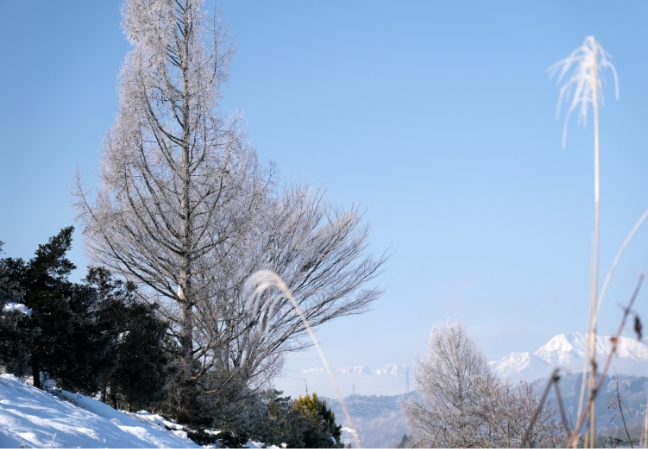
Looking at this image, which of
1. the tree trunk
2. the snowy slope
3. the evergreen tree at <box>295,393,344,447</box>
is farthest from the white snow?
the evergreen tree at <box>295,393,344,447</box>

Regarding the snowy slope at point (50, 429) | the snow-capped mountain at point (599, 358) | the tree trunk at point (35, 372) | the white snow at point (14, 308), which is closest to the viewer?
the snow-capped mountain at point (599, 358)

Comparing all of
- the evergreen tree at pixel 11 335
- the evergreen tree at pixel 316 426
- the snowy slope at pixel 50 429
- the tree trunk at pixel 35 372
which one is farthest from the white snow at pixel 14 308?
the evergreen tree at pixel 316 426

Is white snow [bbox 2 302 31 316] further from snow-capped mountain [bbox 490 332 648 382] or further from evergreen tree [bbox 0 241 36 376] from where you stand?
snow-capped mountain [bbox 490 332 648 382]

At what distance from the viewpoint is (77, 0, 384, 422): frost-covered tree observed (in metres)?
9.58

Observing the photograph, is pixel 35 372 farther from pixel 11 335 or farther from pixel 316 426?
pixel 316 426

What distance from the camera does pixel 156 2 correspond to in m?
10.3

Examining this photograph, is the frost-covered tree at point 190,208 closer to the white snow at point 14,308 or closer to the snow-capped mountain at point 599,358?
the white snow at point 14,308

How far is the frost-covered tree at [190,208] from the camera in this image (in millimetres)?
9578

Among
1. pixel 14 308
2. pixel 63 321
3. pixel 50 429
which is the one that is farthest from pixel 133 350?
pixel 50 429

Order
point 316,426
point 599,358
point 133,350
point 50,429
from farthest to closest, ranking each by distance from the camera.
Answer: point 316,426
point 133,350
point 50,429
point 599,358

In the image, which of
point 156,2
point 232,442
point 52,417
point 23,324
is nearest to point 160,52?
point 156,2

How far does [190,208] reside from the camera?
9.88 meters

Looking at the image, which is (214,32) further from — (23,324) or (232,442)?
(232,442)

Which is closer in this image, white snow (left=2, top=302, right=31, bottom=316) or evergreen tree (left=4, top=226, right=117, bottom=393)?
white snow (left=2, top=302, right=31, bottom=316)
